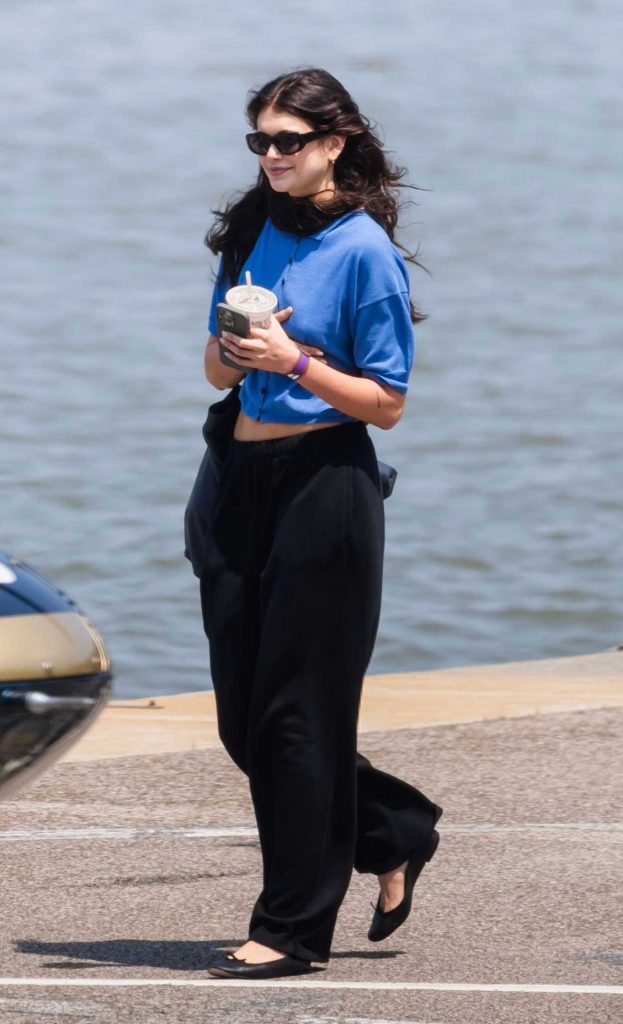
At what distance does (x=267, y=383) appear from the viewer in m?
4.46

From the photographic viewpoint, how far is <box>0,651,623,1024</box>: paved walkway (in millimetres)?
4359

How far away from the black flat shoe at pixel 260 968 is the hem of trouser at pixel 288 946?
10mm

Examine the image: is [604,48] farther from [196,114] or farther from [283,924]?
[283,924]

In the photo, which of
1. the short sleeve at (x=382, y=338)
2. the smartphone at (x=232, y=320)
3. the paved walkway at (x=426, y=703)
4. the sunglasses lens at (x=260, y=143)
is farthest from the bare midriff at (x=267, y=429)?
the paved walkway at (x=426, y=703)

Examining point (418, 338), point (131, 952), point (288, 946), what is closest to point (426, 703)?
point (131, 952)

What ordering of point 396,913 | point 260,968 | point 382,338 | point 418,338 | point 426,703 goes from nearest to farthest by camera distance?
point 382,338 < point 260,968 < point 396,913 < point 426,703 < point 418,338

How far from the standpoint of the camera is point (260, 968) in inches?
177

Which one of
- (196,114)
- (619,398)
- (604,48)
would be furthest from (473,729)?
(604,48)

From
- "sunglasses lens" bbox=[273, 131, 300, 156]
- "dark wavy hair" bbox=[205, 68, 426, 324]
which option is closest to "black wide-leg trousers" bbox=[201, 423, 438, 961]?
"dark wavy hair" bbox=[205, 68, 426, 324]

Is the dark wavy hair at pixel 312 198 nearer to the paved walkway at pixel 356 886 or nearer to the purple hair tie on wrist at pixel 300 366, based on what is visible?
the purple hair tie on wrist at pixel 300 366

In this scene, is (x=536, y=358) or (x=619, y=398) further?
(x=536, y=358)

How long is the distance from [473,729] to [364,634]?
267 cm

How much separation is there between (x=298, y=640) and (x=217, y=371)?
0.58 meters

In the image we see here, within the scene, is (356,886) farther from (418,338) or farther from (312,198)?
(418,338)
